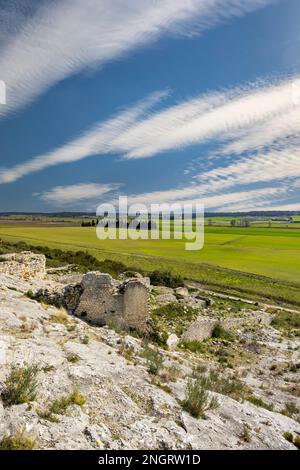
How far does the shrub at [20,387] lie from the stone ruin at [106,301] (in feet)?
28.3

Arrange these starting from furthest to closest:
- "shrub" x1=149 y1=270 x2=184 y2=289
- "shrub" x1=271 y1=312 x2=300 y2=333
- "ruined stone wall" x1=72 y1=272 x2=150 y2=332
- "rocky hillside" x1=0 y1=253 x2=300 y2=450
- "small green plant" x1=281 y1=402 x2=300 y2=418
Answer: "shrub" x1=149 y1=270 x2=184 y2=289
"shrub" x1=271 y1=312 x2=300 y2=333
"ruined stone wall" x1=72 y1=272 x2=150 y2=332
"small green plant" x1=281 y1=402 x2=300 y2=418
"rocky hillside" x1=0 y1=253 x2=300 y2=450

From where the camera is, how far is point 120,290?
16.1 meters

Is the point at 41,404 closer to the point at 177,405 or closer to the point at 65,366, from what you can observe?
the point at 65,366

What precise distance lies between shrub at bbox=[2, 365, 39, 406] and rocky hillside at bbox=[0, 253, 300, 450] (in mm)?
18

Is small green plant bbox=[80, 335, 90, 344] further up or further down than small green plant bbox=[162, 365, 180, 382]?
further up

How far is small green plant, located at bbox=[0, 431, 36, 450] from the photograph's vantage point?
5.25 metres

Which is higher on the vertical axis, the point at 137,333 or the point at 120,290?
the point at 120,290

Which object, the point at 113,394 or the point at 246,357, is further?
the point at 246,357

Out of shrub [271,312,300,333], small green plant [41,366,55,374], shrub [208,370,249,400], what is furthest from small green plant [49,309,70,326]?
shrub [271,312,300,333]

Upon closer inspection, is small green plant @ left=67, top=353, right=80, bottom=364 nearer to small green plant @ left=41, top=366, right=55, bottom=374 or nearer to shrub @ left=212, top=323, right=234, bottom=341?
small green plant @ left=41, top=366, right=55, bottom=374

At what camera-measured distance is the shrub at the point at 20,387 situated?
21.1 feet
